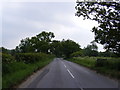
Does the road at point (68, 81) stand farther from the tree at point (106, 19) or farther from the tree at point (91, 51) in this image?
the tree at point (91, 51)

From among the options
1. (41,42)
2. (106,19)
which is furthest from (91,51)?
(106,19)

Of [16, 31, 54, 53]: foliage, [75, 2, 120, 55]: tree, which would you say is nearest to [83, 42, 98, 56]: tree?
[16, 31, 54, 53]: foliage

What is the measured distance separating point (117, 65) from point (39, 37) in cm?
7446

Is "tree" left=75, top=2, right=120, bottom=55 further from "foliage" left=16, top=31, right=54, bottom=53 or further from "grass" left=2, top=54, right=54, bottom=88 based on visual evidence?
"foliage" left=16, top=31, right=54, bottom=53

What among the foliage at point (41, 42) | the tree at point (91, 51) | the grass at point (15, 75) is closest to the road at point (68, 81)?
the grass at point (15, 75)

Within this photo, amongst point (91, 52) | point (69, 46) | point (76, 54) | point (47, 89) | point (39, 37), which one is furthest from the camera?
point (91, 52)

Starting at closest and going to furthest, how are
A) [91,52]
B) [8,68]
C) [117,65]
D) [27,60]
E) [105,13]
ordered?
[8,68]
[105,13]
[117,65]
[27,60]
[91,52]

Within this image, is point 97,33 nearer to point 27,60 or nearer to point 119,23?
point 119,23

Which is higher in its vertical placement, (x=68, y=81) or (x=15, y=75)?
(x=15, y=75)

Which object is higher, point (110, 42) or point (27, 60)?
point (110, 42)

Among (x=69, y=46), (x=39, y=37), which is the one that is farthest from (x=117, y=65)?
(x=69, y=46)

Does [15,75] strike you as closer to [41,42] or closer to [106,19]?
[106,19]

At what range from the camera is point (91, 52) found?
160 m

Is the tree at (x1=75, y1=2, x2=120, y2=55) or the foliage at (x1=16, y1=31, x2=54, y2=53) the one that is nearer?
the tree at (x1=75, y1=2, x2=120, y2=55)
